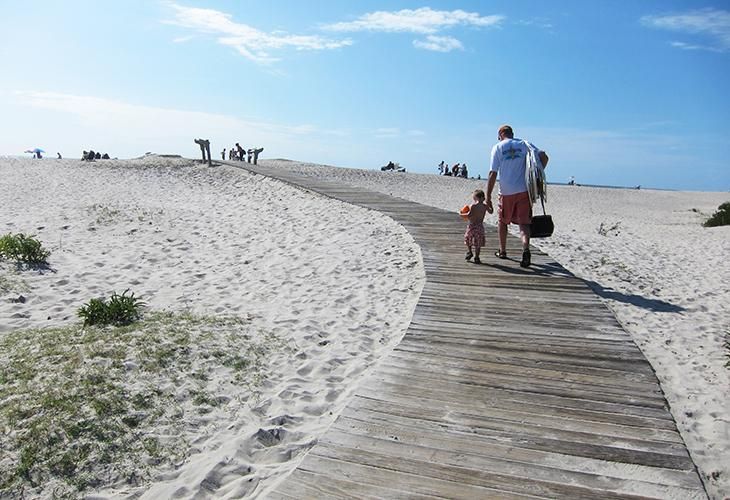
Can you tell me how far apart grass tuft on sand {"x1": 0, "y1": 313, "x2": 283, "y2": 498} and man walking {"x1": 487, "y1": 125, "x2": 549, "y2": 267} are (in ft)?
13.2

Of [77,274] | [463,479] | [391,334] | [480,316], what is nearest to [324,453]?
[463,479]

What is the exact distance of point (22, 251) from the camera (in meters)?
8.16

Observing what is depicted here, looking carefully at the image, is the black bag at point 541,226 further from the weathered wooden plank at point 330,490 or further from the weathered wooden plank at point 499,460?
the weathered wooden plank at point 330,490

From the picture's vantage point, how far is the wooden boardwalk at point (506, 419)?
9.50 ft

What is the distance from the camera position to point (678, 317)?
6398mm

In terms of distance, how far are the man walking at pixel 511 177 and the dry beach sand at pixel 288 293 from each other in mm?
1640

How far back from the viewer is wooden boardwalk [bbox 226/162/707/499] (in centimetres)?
289

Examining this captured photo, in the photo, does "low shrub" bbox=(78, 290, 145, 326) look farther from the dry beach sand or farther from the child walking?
the child walking

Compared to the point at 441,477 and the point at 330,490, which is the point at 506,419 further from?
the point at 330,490

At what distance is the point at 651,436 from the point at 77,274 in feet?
26.3

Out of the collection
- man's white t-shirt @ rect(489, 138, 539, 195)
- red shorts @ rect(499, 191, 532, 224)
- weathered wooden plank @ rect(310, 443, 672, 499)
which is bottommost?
weathered wooden plank @ rect(310, 443, 672, 499)

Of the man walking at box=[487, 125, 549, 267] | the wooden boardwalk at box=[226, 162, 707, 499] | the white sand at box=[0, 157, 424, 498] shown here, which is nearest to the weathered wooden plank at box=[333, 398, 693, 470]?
the wooden boardwalk at box=[226, 162, 707, 499]

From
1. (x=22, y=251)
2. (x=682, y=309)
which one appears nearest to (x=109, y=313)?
(x=22, y=251)

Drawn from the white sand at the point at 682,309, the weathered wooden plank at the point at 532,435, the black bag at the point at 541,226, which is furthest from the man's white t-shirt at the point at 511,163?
the weathered wooden plank at the point at 532,435
